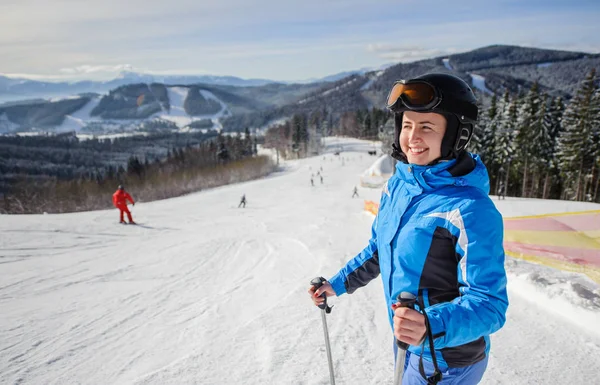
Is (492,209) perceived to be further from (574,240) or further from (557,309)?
(574,240)

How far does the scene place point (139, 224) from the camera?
14938 millimetres

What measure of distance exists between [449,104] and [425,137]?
0.70ft

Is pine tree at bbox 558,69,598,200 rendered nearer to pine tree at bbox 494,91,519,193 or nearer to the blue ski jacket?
pine tree at bbox 494,91,519,193

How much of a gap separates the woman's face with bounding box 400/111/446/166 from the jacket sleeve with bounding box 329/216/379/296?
723 mm

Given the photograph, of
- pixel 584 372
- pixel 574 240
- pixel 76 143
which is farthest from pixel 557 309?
pixel 76 143

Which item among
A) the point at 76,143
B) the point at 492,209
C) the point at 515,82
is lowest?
the point at 76,143

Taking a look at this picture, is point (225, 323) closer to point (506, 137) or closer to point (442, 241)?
point (442, 241)

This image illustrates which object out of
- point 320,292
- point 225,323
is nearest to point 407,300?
point 320,292

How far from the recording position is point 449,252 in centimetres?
168

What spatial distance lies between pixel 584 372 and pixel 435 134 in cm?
342

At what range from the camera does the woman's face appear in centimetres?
181

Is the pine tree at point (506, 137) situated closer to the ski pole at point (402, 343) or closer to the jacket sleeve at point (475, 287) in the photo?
the jacket sleeve at point (475, 287)

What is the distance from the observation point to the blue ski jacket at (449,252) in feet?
4.98

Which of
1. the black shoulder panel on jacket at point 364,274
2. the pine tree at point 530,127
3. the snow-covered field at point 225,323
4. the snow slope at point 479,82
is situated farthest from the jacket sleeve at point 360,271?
the snow slope at point 479,82
